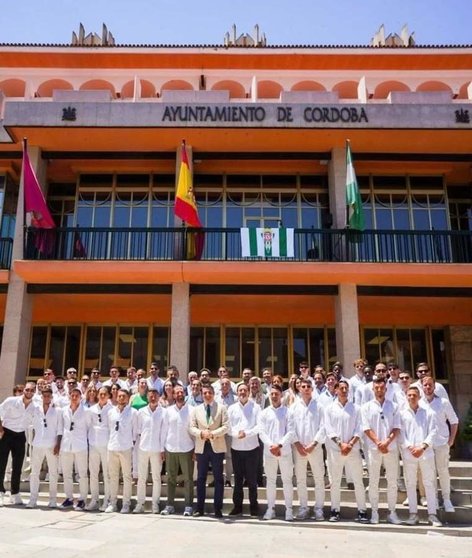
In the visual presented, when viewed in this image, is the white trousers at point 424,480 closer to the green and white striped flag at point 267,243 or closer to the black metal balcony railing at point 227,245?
the green and white striped flag at point 267,243

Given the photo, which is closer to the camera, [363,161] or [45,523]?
[45,523]

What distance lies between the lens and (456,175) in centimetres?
1543

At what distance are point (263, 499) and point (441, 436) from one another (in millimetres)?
2774

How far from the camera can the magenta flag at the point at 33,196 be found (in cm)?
1305

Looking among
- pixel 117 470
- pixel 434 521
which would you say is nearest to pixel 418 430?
pixel 434 521

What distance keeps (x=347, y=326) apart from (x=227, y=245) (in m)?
3.73

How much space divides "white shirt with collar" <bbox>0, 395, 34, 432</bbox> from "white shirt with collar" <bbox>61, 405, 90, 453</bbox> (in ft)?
2.56

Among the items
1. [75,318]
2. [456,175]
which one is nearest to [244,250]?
[75,318]

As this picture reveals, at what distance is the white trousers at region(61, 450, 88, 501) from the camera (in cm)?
805

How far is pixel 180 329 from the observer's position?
13156mm

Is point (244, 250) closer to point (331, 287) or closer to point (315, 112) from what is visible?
point (331, 287)

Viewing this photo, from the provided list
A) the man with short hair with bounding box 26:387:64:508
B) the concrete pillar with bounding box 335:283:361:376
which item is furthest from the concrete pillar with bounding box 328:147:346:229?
the man with short hair with bounding box 26:387:64:508

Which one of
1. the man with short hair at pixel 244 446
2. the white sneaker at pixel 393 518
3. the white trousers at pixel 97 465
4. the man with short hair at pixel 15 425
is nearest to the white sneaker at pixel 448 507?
the white sneaker at pixel 393 518

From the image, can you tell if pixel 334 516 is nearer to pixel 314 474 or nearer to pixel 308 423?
pixel 314 474
